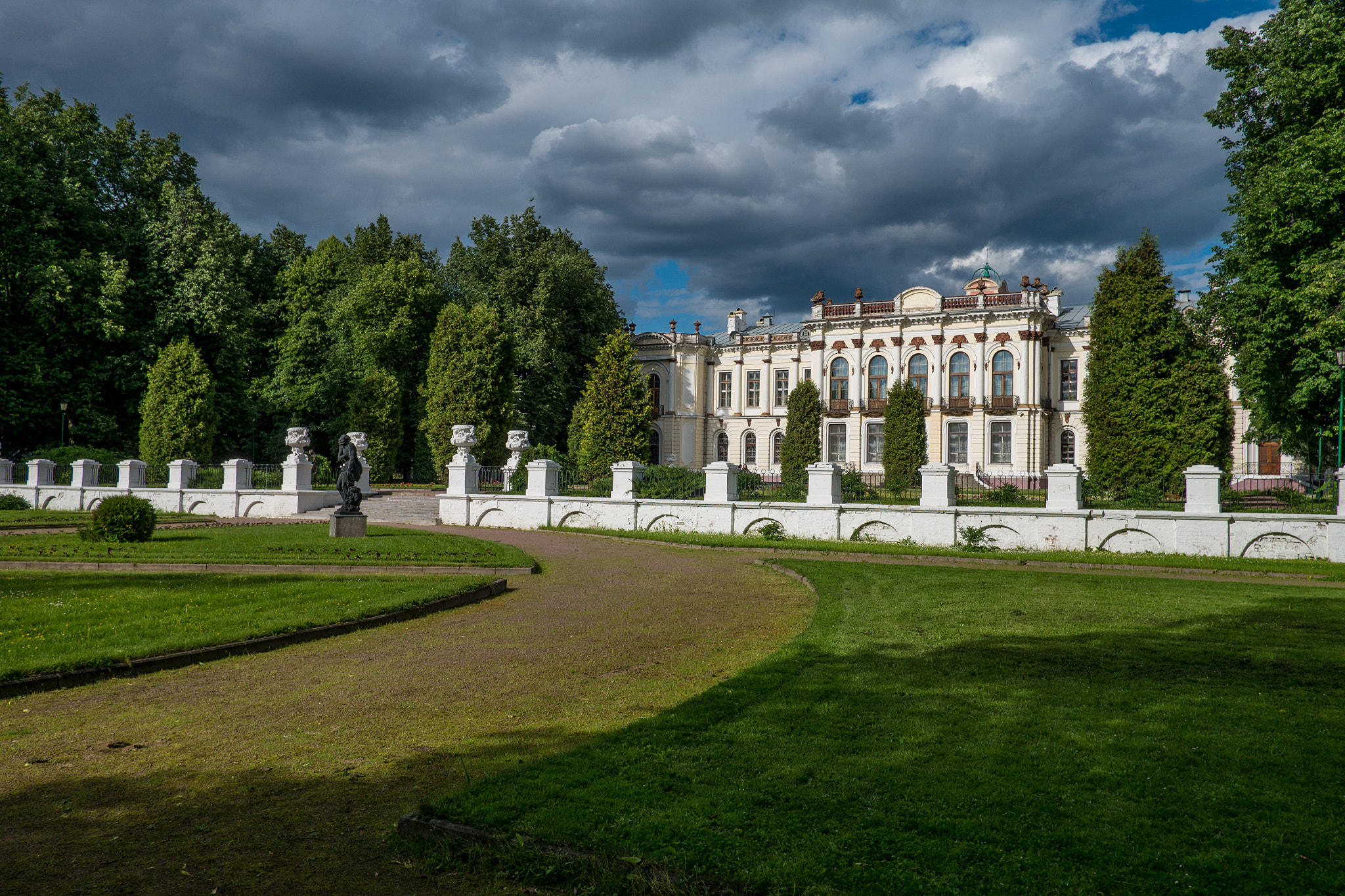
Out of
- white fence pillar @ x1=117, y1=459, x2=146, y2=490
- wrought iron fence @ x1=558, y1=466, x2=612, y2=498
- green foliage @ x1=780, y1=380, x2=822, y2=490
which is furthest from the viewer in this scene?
green foliage @ x1=780, y1=380, x2=822, y2=490

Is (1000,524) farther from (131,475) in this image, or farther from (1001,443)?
(1001,443)

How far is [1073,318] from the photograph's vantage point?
47250 millimetres

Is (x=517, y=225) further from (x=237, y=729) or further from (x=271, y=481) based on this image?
(x=237, y=729)

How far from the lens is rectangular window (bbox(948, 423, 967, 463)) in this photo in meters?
44.6

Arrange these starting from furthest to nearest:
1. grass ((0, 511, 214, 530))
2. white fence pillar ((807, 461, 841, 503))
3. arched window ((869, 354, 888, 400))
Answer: arched window ((869, 354, 888, 400)) → grass ((0, 511, 214, 530)) → white fence pillar ((807, 461, 841, 503))

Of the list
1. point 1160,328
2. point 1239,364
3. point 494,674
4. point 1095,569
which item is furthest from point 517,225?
point 494,674

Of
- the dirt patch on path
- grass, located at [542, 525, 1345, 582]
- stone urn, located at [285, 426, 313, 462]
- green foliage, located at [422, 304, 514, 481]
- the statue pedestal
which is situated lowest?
the dirt patch on path

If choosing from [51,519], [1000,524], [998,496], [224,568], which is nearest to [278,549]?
[224,568]

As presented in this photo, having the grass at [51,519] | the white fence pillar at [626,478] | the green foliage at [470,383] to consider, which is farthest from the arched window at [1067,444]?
the grass at [51,519]

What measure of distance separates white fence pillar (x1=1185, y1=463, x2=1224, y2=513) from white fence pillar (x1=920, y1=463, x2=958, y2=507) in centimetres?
409

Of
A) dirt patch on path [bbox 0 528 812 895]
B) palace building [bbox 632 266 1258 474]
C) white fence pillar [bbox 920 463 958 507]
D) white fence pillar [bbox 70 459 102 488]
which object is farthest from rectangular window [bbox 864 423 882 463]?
dirt patch on path [bbox 0 528 812 895]

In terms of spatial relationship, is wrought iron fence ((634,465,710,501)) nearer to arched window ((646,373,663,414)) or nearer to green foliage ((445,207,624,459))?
green foliage ((445,207,624,459))

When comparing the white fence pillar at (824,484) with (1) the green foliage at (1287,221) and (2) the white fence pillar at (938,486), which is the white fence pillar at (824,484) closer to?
(2) the white fence pillar at (938,486)

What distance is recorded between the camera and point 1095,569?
12875mm
